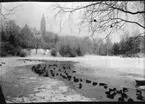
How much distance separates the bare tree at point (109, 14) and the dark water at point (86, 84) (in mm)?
1558

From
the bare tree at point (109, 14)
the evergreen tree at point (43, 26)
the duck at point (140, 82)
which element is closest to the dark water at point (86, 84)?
the duck at point (140, 82)

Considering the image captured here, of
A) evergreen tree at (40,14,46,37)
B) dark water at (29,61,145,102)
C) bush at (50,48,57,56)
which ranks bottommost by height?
dark water at (29,61,145,102)


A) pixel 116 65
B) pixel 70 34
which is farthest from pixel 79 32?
pixel 116 65

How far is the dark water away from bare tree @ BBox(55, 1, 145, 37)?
1.56 meters

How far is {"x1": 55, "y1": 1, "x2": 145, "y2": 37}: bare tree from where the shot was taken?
13.0ft

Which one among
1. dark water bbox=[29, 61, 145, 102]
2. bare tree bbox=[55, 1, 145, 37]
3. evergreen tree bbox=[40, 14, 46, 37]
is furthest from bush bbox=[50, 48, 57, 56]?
bare tree bbox=[55, 1, 145, 37]

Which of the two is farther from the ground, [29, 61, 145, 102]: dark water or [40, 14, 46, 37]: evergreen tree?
[40, 14, 46, 37]: evergreen tree

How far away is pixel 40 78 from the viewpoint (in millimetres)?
4668

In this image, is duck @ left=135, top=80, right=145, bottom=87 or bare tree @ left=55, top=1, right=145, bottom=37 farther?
duck @ left=135, top=80, right=145, bottom=87

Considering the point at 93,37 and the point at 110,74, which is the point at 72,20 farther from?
the point at 110,74

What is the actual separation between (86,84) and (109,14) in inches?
97.2

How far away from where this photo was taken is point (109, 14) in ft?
13.5

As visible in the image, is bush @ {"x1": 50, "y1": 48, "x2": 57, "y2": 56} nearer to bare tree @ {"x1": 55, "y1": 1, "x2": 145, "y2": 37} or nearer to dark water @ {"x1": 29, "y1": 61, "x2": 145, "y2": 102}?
dark water @ {"x1": 29, "y1": 61, "x2": 145, "y2": 102}

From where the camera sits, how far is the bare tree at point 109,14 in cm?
396
